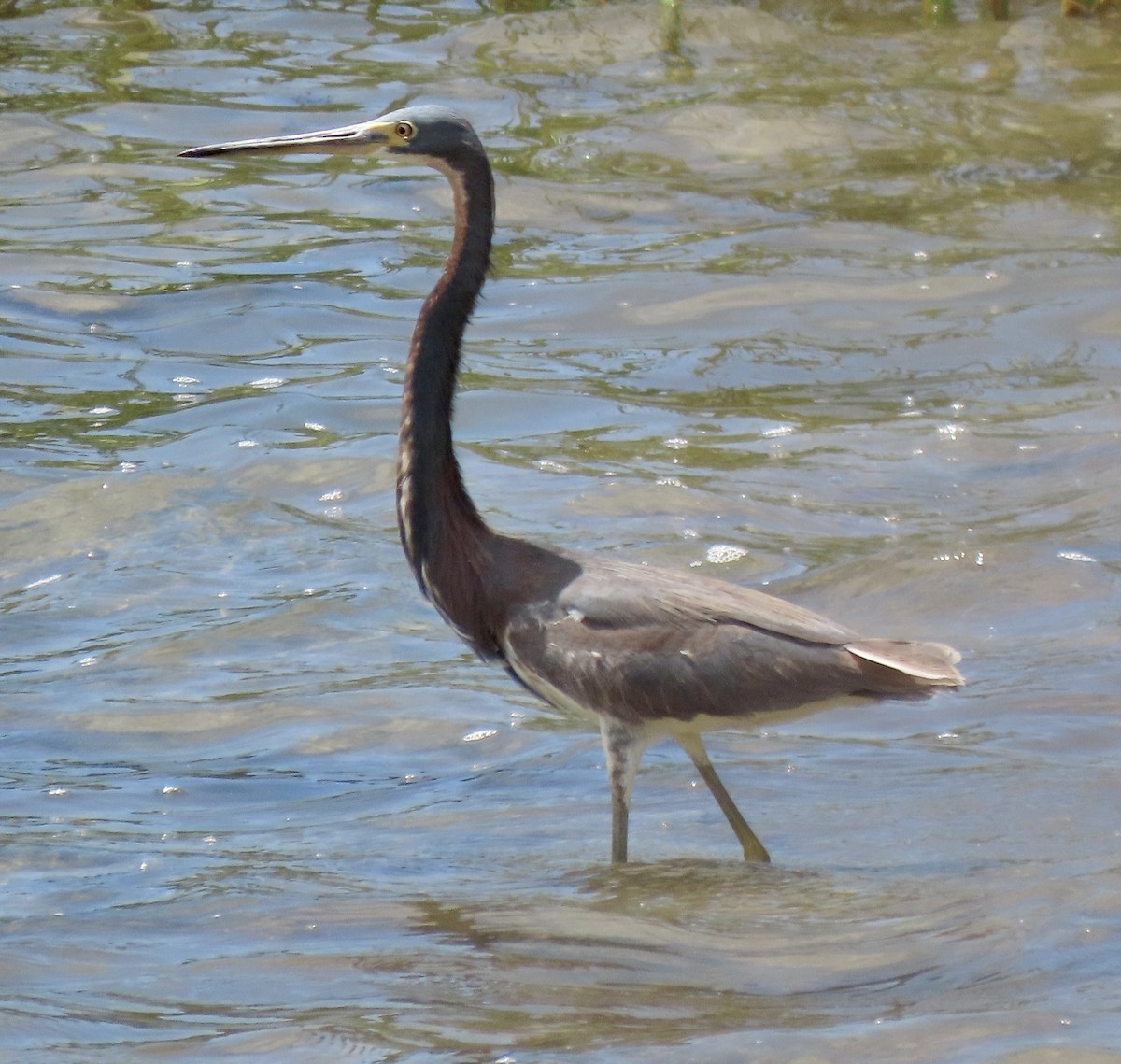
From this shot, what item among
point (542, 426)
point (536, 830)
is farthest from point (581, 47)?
point (536, 830)

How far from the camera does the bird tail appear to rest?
5.66 meters

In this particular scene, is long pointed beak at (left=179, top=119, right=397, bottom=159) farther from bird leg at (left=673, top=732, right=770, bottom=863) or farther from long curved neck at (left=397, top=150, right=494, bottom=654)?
bird leg at (left=673, top=732, right=770, bottom=863)

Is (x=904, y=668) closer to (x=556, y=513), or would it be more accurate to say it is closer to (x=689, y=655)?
(x=689, y=655)

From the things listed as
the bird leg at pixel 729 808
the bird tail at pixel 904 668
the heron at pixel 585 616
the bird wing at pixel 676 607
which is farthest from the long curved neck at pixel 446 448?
the bird tail at pixel 904 668

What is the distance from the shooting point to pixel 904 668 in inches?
223

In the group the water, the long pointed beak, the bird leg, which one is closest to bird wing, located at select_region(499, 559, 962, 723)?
the bird leg

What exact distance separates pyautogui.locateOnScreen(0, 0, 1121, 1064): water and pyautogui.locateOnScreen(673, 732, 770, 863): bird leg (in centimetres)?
6

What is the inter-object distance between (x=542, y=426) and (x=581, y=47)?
246 inches

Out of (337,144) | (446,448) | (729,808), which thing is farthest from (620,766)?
(337,144)

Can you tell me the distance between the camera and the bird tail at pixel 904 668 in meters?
5.66

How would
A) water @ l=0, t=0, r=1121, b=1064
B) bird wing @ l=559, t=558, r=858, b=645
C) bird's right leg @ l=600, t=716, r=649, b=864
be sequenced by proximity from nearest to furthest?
water @ l=0, t=0, r=1121, b=1064
bird's right leg @ l=600, t=716, r=649, b=864
bird wing @ l=559, t=558, r=858, b=645

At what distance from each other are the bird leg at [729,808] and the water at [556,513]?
0.20 feet

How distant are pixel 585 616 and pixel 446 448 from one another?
2.46 ft

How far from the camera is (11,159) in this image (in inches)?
547
